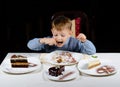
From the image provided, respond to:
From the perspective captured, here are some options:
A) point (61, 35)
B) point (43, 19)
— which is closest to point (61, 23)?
point (61, 35)

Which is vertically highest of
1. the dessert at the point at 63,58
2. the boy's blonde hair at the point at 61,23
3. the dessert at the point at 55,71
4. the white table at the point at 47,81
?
the boy's blonde hair at the point at 61,23

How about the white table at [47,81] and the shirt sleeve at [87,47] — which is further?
the shirt sleeve at [87,47]

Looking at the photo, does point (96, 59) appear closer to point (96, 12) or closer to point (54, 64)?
point (54, 64)

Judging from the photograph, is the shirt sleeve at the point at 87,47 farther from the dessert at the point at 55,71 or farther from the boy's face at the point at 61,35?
the dessert at the point at 55,71

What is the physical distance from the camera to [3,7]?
14.0 ft

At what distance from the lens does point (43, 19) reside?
4.02m

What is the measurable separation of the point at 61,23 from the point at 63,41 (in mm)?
135

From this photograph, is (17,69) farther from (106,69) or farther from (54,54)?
(106,69)

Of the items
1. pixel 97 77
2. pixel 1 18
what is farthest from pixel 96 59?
pixel 1 18

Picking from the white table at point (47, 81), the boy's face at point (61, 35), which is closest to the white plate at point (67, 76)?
the white table at point (47, 81)

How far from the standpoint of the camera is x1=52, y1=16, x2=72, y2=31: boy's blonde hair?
8.54 ft

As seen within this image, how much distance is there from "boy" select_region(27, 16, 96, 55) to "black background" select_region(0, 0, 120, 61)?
1292mm

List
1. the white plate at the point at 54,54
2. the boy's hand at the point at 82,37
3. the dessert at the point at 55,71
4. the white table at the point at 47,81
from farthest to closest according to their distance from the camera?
the boy's hand at the point at 82,37 < the white plate at the point at 54,54 < the dessert at the point at 55,71 < the white table at the point at 47,81

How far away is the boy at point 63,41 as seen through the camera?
8.54 ft
